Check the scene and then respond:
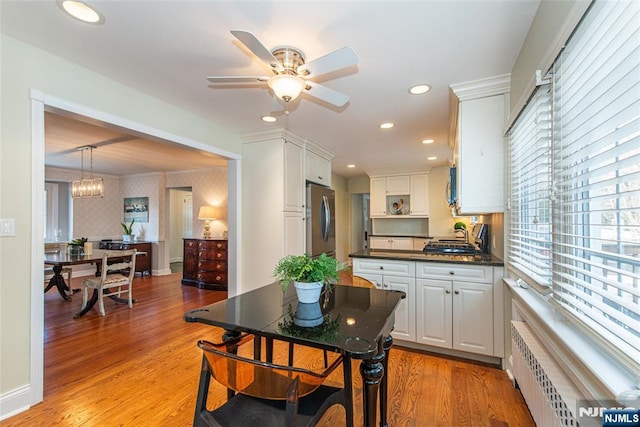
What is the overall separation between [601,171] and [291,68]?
61.9 inches

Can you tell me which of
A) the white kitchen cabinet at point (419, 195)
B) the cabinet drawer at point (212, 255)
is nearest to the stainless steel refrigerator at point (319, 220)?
the cabinet drawer at point (212, 255)

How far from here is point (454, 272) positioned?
→ 99.3 inches

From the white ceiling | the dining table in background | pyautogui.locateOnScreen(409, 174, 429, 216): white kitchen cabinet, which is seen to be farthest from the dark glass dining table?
pyautogui.locateOnScreen(409, 174, 429, 216): white kitchen cabinet

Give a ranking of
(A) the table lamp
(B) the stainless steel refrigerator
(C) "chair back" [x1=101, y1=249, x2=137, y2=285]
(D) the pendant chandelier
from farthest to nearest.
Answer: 1. (A) the table lamp
2. (D) the pendant chandelier
3. (B) the stainless steel refrigerator
4. (C) "chair back" [x1=101, y1=249, x2=137, y2=285]

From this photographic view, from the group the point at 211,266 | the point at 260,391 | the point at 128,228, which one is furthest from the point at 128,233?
the point at 260,391

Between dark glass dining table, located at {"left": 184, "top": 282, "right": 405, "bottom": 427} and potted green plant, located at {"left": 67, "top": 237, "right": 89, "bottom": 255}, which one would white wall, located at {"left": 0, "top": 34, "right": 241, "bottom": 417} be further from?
potted green plant, located at {"left": 67, "top": 237, "right": 89, "bottom": 255}

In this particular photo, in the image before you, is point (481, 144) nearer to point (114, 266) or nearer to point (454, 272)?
point (454, 272)

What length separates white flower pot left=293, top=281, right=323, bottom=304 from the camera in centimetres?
145

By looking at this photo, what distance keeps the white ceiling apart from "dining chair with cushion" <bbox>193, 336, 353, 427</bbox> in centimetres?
165

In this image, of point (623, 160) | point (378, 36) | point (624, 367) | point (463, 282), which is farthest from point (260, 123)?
point (624, 367)

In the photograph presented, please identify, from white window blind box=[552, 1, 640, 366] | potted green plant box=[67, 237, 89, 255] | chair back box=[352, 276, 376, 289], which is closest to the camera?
white window blind box=[552, 1, 640, 366]

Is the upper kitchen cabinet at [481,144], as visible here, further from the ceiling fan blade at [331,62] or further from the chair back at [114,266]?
the chair back at [114,266]

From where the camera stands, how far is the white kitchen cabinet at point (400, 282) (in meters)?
2.70

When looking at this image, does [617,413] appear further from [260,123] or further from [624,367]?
[260,123]
